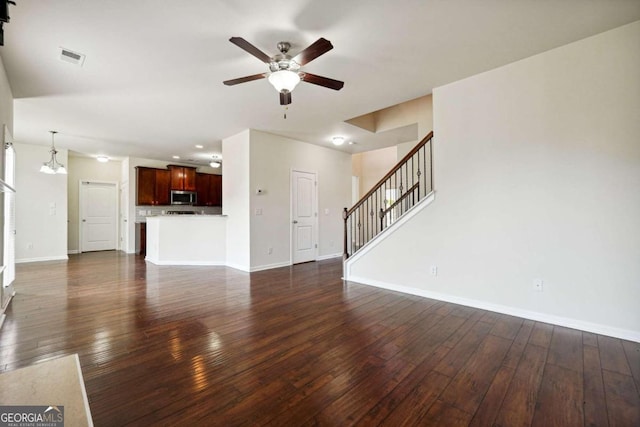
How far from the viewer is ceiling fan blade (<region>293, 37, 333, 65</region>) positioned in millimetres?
2109

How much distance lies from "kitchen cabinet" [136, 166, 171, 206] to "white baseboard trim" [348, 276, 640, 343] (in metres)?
6.96

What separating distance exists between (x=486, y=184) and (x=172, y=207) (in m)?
8.37

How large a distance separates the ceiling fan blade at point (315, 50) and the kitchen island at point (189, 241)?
4374mm

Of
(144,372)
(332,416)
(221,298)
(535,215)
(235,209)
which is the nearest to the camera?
(332,416)

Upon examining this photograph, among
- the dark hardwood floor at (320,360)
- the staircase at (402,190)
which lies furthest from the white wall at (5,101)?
the staircase at (402,190)

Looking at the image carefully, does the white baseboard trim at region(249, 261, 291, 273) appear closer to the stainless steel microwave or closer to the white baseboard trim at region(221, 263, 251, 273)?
the white baseboard trim at region(221, 263, 251, 273)

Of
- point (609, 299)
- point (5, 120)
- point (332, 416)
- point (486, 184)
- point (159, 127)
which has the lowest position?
point (332, 416)

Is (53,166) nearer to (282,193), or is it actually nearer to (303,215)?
(282,193)

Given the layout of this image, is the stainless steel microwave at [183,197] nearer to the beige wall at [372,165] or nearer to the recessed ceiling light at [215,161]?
the recessed ceiling light at [215,161]

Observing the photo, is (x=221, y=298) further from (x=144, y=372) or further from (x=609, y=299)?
(x=609, y=299)

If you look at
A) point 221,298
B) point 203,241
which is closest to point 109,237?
point 203,241

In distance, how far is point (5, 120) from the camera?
3.25 m

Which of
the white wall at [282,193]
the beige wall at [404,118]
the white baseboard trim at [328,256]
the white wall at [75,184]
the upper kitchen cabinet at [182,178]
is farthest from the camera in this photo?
the upper kitchen cabinet at [182,178]

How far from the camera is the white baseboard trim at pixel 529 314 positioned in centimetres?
251
